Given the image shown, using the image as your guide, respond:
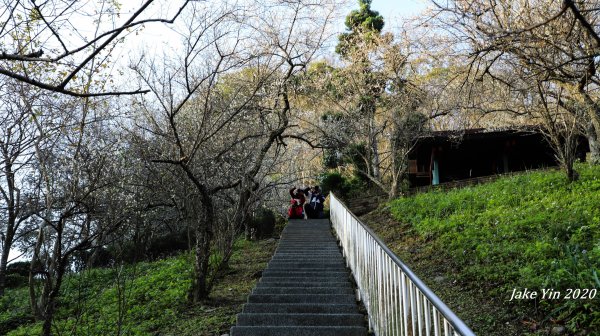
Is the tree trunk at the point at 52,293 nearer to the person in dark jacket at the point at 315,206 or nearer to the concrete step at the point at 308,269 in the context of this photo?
the concrete step at the point at 308,269

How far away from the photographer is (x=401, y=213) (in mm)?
13758

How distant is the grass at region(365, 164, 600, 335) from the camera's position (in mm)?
5094

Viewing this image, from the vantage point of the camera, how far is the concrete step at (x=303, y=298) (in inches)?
253

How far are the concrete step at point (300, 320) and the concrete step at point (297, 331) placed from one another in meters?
0.33

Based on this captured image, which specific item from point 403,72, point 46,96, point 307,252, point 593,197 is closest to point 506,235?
point 593,197

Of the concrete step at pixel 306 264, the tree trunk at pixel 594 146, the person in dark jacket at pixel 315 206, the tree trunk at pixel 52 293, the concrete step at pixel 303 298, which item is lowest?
the concrete step at pixel 303 298

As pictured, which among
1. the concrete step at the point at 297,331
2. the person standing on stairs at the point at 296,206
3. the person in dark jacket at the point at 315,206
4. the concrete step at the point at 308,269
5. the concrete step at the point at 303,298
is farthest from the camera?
the person in dark jacket at the point at 315,206

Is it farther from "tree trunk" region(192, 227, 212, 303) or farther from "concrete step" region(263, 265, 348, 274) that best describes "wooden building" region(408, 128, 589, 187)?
"tree trunk" region(192, 227, 212, 303)

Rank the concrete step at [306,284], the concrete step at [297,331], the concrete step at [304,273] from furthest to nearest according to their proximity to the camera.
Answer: the concrete step at [304,273] → the concrete step at [306,284] → the concrete step at [297,331]

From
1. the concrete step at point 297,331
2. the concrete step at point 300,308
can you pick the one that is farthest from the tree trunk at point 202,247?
the concrete step at point 297,331

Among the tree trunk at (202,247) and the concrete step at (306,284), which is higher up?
the tree trunk at (202,247)

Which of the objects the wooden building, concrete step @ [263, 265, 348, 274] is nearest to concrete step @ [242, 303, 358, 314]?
concrete step @ [263, 265, 348, 274]

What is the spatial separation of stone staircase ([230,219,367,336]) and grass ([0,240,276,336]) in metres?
0.70

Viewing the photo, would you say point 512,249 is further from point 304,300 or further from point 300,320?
point 300,320
